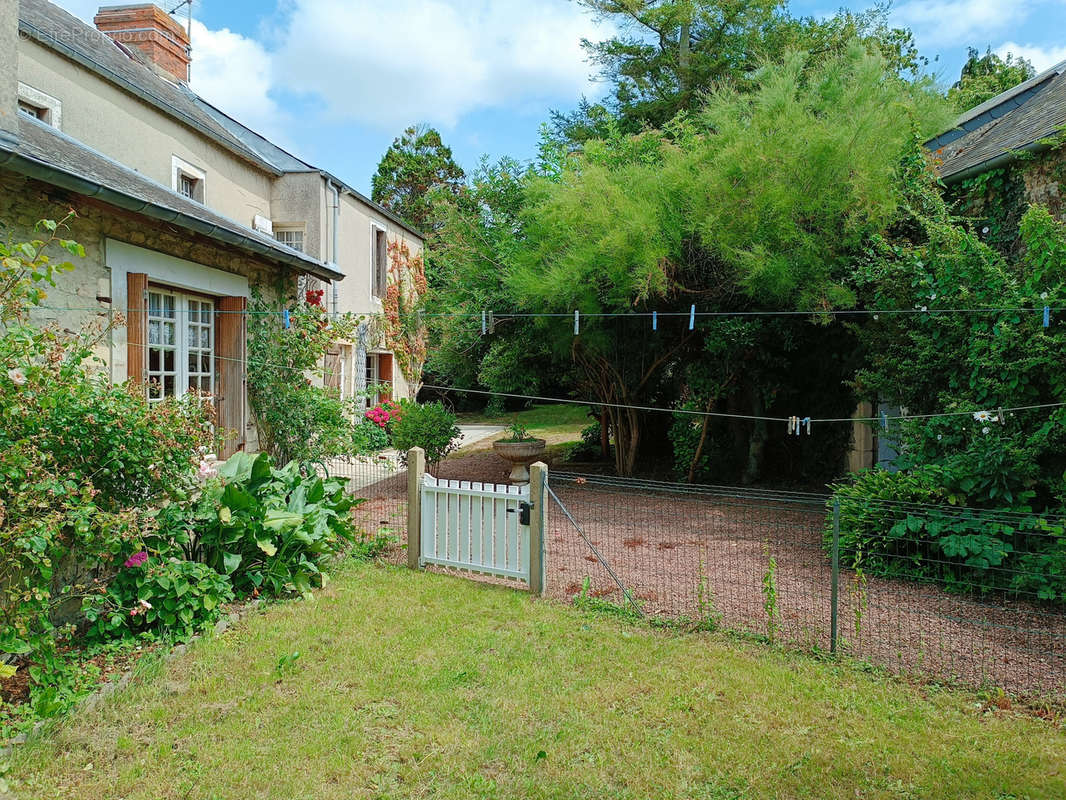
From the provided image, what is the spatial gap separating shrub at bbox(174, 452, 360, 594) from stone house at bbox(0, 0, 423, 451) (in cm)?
100

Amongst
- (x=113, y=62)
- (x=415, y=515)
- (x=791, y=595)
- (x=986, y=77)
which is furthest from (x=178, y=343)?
(x=986, y=77)

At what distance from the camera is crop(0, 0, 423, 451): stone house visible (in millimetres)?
5094

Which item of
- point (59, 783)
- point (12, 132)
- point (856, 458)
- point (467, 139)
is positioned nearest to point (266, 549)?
point (59, 783)

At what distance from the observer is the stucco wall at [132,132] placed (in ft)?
25.4

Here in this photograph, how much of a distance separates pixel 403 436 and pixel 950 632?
8205mm

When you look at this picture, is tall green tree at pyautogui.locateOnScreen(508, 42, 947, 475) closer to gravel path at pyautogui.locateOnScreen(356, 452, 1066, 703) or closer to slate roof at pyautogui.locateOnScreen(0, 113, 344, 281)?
gravel path at pyautogui.locateOnScreen(356, 452, 1066, 703)

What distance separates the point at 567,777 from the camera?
10.1 ft

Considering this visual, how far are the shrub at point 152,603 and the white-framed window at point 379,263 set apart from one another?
10.6m

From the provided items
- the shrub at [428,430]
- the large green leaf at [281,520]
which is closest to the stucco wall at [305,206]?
the shrub at [428,430]

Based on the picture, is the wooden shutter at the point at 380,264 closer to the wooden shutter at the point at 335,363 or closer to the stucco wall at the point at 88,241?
the wooden shutter at the point at 335,363

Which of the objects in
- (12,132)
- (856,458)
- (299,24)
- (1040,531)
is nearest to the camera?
(12,132)

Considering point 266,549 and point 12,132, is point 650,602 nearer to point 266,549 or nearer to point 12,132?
point 266,549

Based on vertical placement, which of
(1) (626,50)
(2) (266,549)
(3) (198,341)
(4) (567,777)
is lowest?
(4) (567,777)

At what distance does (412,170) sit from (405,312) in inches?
643
